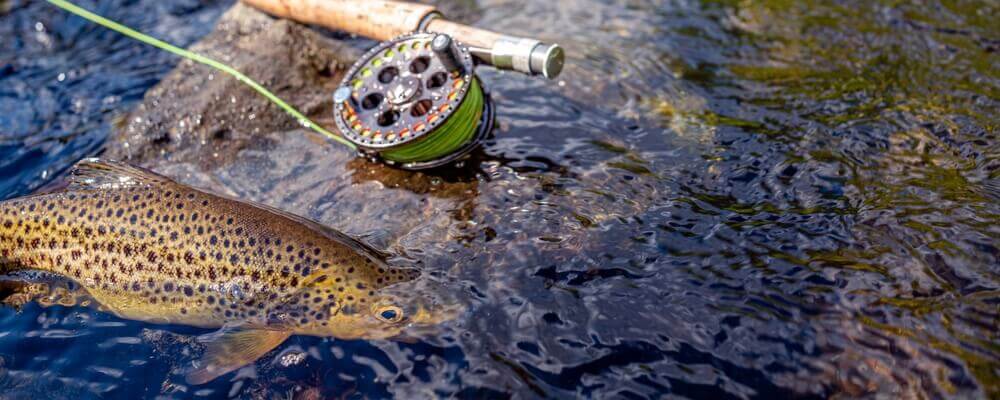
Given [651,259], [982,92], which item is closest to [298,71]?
[651,259]

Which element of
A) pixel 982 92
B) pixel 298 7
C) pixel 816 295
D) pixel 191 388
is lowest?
pixel 191 388

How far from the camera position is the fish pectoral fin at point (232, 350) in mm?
3793

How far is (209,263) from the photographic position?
4.07 metres

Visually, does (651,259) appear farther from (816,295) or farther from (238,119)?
(238,119)

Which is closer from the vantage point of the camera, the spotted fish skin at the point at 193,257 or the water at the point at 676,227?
the water at the point at 676,227

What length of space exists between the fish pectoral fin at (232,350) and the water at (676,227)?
7 cm

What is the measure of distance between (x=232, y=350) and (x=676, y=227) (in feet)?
8.23

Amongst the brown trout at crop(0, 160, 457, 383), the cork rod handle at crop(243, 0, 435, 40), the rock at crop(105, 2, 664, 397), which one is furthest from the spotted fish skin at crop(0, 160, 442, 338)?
the cork rod handle at crop(243, 0, 435, 40)

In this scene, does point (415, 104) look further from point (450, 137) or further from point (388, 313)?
point (388, 313)

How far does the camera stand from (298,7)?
20.4 ft

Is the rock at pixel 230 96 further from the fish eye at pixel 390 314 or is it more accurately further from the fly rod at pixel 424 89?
the fish eye at pixel 390 314

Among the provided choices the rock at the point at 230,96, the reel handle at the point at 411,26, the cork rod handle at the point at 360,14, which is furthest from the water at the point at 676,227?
the cork rod handle at the point at 360,14

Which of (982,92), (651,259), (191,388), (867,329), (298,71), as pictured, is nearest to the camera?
(867,329)

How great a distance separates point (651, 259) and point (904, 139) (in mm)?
2189
